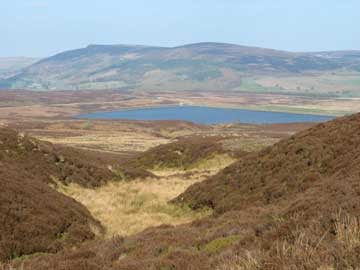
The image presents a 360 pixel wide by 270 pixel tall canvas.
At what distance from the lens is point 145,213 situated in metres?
23.5

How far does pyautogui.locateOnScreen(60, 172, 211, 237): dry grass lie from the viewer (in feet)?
70.1

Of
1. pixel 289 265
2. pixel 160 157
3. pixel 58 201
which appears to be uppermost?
pixel 289 265

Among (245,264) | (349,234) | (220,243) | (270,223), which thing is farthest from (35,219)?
(349,234)

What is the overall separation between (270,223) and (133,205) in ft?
49.2

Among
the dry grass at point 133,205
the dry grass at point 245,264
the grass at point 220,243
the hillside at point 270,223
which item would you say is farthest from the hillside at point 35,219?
the dry grass at point 245,264

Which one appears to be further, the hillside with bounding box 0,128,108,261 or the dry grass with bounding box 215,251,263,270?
the hillside with bounding box 0,128,108,261

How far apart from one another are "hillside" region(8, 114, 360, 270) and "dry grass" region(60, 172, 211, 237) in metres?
1.42

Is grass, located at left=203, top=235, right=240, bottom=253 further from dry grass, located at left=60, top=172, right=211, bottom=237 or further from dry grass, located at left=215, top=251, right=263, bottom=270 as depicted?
dry grass, located at left=60, top=172, right=211, bottom=237

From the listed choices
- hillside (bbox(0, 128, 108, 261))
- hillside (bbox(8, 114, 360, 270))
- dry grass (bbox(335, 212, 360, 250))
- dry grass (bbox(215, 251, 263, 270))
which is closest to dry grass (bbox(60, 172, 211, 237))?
hillside (bbox(8, 114, 360, 270))

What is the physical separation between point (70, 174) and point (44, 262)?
1920 cm

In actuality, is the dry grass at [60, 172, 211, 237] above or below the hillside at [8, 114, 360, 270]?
below

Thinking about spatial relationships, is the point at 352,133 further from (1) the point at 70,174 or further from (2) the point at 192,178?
(1) the point at 70,174

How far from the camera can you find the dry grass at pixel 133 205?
21.4 metres

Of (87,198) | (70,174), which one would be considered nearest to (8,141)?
(70,174)
